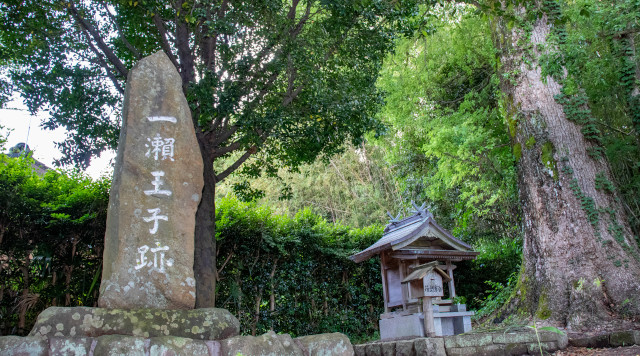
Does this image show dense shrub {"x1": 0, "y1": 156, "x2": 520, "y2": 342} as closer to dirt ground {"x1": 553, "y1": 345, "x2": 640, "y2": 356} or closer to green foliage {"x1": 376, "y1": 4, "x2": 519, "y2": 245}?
green foliage {"x1": 376, "y1": 4, "x2": 519, "y2": 245}

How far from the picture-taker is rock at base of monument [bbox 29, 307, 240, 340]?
3.39 meters

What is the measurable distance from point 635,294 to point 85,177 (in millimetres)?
7721

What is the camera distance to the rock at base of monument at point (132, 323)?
3.39 m

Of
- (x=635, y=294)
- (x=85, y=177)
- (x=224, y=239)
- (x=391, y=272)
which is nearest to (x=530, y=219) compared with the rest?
(x=635, y=294)

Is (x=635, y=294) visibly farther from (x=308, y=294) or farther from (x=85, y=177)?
(x=85, y=177)

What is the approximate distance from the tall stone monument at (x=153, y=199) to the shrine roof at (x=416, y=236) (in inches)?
128

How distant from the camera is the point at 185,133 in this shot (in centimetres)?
Result: 451

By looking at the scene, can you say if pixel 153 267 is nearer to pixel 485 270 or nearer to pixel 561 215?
pixel 561 215

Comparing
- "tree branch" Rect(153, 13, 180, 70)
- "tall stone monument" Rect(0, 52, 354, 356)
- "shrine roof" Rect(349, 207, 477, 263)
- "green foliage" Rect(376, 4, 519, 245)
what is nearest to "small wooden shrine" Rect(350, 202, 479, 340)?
"shrine roof" Rect(349, 207, 477, 263)

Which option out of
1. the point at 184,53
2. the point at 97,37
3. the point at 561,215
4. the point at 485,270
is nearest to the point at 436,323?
the point at 561,215

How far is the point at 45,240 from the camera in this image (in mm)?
6418

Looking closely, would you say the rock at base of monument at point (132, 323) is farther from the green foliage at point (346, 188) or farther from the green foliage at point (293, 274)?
the green foliage at point (346, 188)

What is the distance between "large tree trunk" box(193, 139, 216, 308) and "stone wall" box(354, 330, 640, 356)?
104 inches

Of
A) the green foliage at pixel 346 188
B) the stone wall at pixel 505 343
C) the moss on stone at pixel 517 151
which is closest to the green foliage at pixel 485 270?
the moss on stone at pixel 517 151
